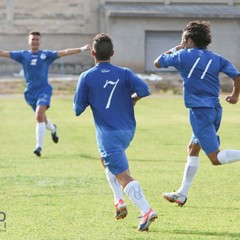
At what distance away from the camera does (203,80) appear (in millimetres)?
10070

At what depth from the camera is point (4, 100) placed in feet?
116

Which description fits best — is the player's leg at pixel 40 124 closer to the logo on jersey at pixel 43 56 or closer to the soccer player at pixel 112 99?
the logo on jersey at pixel 43 56

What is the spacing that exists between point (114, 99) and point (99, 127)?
33 cm

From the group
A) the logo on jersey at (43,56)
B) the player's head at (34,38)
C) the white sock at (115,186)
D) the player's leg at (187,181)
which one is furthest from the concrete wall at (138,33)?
the white sock at (115,186)

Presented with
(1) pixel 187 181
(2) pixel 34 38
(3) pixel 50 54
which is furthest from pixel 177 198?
(3) pixel 50 54

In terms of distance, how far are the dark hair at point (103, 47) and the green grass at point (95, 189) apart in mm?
1692

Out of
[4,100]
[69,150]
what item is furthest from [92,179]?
[4,100]

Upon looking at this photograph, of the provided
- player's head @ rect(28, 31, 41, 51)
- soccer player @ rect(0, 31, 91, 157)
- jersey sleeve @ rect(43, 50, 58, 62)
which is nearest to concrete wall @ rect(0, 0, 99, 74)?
soccer player @ rect(0, 31, 91, 157)

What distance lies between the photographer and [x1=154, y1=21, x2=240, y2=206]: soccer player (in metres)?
10.0

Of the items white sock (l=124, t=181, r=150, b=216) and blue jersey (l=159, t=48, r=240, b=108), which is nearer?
white sock (l=124, t=181, r=150, b=216)

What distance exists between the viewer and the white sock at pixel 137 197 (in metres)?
8.84

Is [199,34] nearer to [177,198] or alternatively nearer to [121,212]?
[177,198]

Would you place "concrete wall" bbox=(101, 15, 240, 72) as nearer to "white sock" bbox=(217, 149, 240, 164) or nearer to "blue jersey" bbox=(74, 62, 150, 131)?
"white sock" bbox=(217, 149, 240, 164)

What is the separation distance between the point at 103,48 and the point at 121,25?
141 ft
